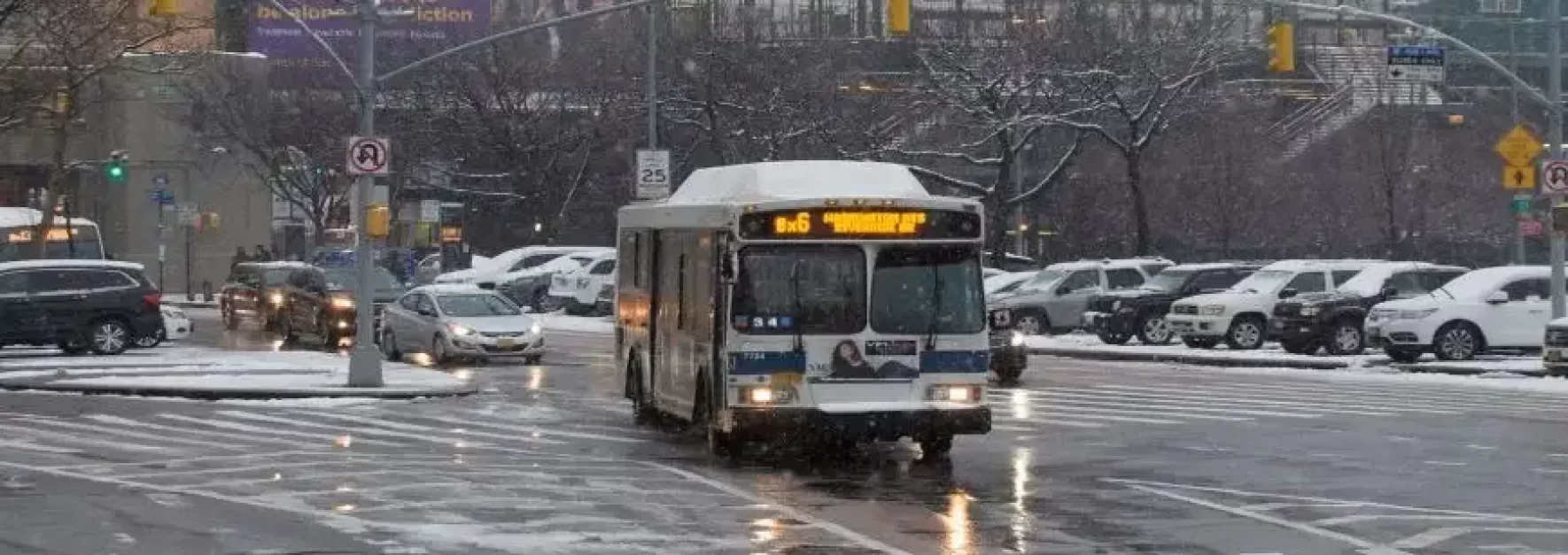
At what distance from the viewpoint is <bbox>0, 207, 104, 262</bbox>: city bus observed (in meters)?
57.8

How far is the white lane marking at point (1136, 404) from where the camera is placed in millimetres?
27719

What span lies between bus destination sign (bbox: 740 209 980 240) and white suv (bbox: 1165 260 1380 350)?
75.6ft

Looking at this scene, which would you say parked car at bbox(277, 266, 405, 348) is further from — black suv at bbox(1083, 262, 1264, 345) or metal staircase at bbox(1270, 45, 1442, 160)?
metal staircase at bbox(1270, 45, 1442, 160)

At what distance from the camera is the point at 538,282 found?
6406 cm

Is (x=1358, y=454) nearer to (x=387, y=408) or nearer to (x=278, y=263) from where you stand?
(x=387, y=408)

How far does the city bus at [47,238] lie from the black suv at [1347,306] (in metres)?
30.8

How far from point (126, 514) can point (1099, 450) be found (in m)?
9.77

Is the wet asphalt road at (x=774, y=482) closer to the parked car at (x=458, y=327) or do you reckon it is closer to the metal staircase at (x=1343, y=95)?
the parked car at (x=458, y=327)

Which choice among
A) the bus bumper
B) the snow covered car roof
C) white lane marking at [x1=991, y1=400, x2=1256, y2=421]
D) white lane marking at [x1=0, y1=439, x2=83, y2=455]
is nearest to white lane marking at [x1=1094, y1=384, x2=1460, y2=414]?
white lane marking at [x1=991, y1=400, x2=1256, y2=421]

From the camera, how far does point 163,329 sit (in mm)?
41969

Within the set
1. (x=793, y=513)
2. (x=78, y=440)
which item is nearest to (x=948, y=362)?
(x=793, y=513)

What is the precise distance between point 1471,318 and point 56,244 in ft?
121


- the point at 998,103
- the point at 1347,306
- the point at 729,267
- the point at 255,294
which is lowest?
the point at 1347,306

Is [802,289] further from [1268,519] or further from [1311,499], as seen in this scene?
[1268,519]
